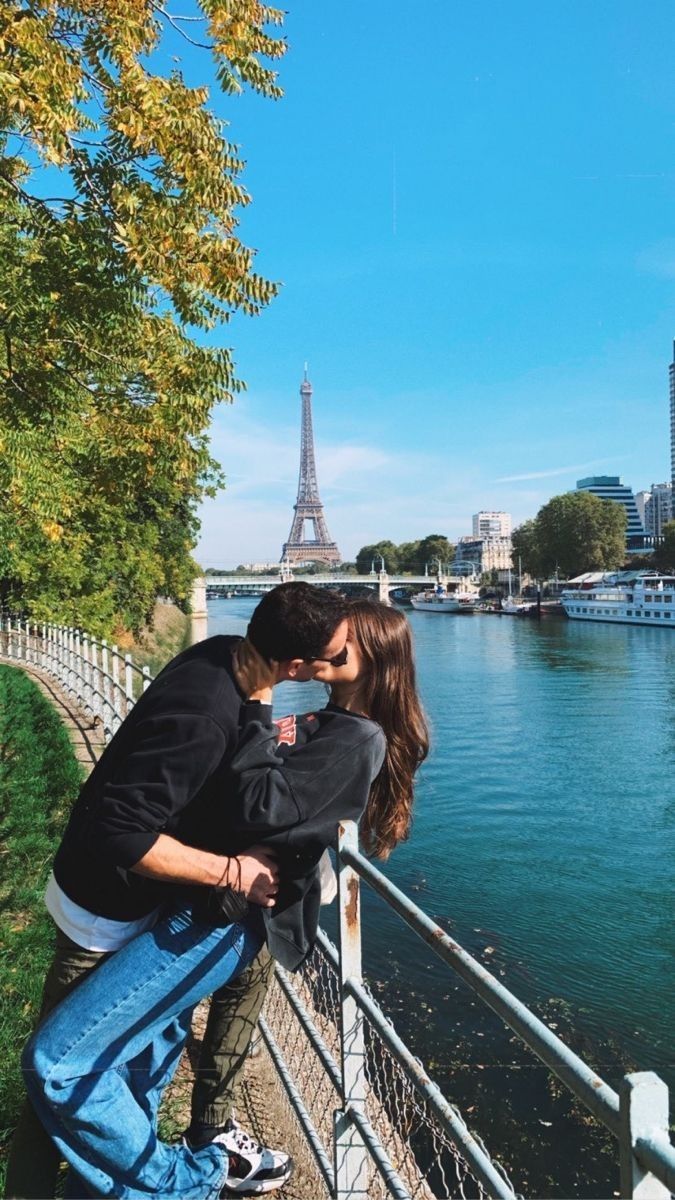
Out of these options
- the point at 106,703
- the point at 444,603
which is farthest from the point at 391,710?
the point at 444,603

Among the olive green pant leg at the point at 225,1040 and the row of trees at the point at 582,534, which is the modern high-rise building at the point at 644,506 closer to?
the row of trees at the point at 582,534

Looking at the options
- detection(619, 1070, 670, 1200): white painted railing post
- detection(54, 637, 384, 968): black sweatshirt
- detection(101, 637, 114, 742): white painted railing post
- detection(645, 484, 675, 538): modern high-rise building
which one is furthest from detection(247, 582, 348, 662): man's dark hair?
detection(645, 484, 675, 538): modern high-rise building

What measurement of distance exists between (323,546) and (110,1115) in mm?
150792

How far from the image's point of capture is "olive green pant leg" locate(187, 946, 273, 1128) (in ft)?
8.66

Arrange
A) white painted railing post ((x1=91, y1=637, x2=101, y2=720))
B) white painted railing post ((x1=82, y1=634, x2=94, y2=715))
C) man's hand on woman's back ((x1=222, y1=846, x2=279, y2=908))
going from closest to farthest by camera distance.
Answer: man's hand on woman's back ((x1=222, y1=846, x2=279, y2=908))
white painted railing post ((x1=91, y1=637, x2=101, y2=720))
white painted railing post ((x1=82, y1=634, x2=94, y2=715))

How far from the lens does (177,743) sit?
1959 millimetres

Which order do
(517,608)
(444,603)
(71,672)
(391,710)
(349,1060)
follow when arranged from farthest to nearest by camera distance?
(444,603) < (517,608) < (71,672) < (391,710) < (349,1060)

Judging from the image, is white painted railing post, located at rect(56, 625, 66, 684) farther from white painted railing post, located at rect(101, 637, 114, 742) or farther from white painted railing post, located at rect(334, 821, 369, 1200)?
white painted railing post, located at rect(334, 821, 369, 1200)

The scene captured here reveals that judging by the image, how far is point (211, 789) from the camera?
2.07m

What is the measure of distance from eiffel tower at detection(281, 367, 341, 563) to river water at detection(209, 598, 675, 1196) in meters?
127

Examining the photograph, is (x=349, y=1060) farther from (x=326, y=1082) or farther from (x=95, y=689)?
(x=95, y=689)

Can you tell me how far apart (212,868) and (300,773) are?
0.31 meters

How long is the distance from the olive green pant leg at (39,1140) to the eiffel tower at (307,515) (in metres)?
149

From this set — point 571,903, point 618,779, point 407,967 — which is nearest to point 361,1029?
point 407,967
